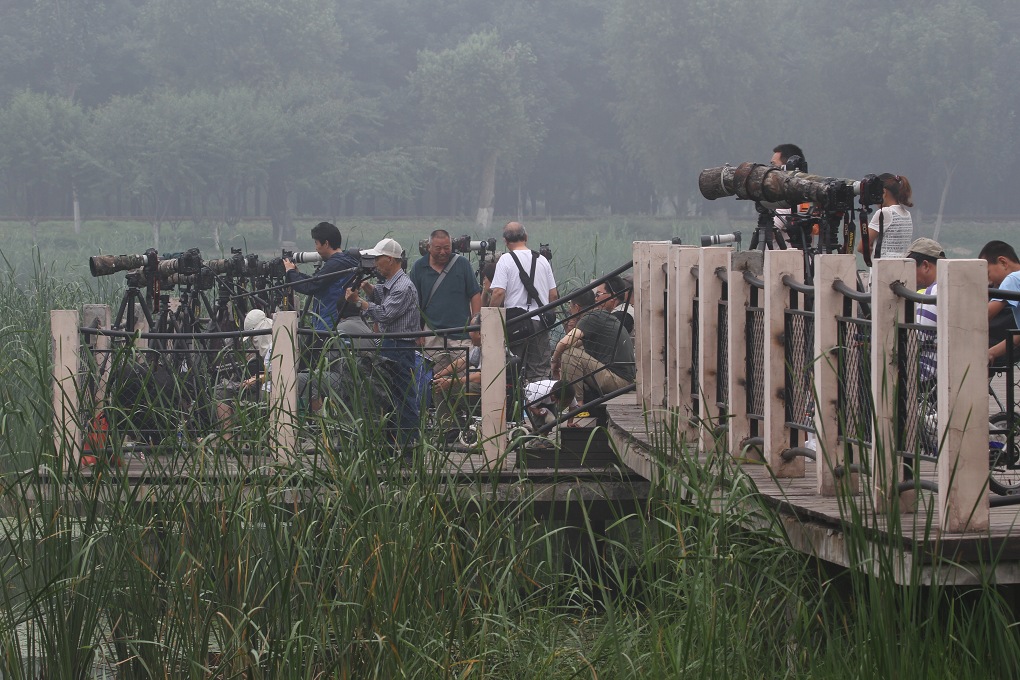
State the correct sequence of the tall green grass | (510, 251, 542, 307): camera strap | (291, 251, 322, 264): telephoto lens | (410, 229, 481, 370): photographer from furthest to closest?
(291, 251, 322, 264): telephoto lens < (410, 229, 481, 370): photographer < (510, 251, 542, 307): camera strap < the tall green grass

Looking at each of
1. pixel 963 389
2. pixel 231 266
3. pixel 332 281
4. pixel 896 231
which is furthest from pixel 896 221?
pixel 231 266

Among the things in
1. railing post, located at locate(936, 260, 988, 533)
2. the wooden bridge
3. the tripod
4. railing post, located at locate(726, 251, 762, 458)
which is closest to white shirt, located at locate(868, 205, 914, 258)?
the tripod

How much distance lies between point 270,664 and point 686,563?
48.9 inches

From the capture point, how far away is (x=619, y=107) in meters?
59.2

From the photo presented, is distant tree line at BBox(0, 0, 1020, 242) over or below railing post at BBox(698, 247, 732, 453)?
over

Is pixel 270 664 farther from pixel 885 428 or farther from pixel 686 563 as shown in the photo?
pixel 885 428

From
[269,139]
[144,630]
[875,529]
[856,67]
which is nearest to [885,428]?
[875,529]

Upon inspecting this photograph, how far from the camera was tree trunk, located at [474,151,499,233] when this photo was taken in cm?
5766

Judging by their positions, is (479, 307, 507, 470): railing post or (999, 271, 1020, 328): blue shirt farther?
(479, 307, 507, 470): railing post

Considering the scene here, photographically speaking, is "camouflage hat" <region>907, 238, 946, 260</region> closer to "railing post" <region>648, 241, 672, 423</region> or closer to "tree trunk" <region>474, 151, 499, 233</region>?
"railing post" <region>648, 241, 672, 423</region>

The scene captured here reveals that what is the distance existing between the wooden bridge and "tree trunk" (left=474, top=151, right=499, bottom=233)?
49.7 meters

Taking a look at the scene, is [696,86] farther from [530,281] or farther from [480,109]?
[530,281]

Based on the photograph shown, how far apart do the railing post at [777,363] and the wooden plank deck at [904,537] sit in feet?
0.27

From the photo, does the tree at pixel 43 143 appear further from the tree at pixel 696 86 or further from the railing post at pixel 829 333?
the railing post at pixel 829 333
